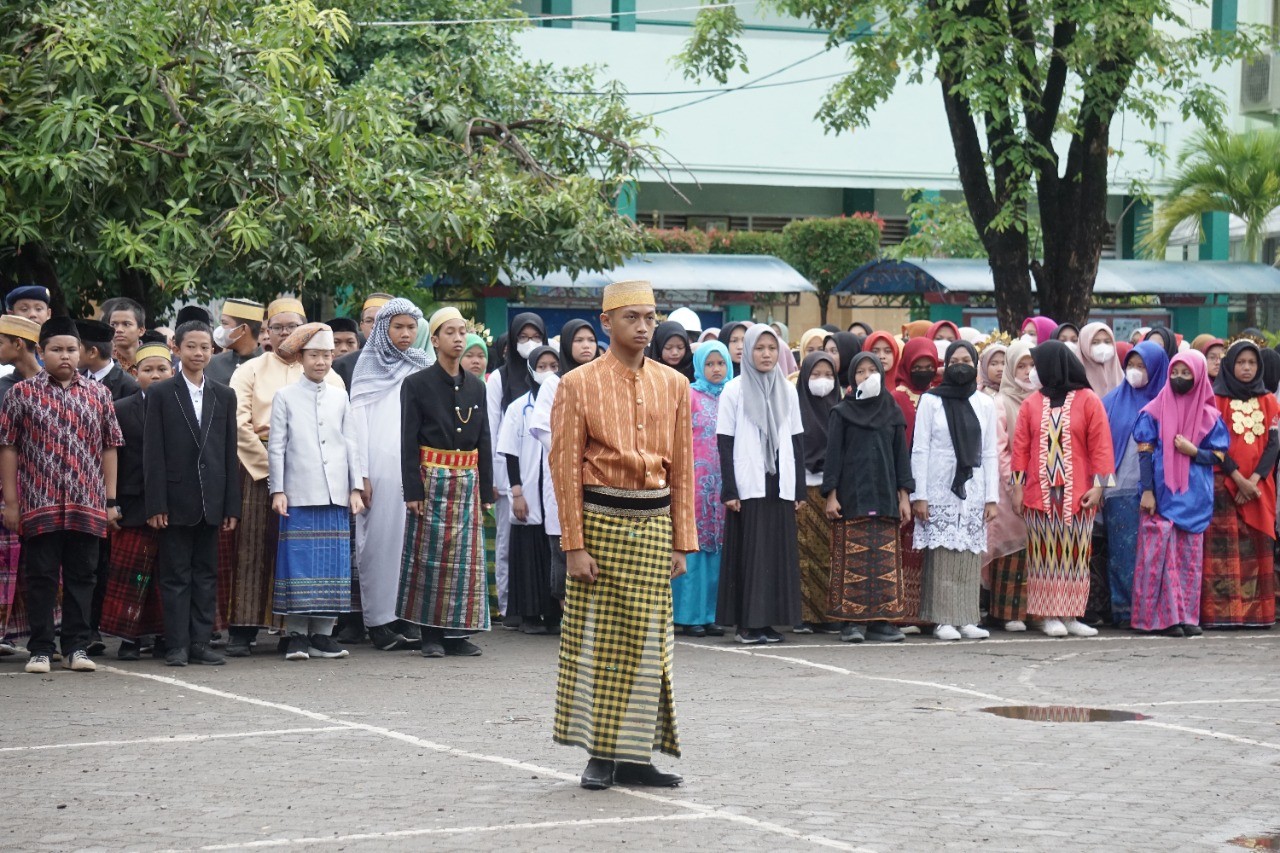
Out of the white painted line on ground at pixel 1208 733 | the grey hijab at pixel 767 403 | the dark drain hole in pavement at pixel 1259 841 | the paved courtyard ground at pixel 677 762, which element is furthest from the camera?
the grey hijab at pixel 767 403

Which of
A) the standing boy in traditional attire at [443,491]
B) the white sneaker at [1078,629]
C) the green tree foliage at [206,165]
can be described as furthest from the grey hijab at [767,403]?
the green tree foliage at [206,165]

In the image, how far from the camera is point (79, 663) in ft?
33.1

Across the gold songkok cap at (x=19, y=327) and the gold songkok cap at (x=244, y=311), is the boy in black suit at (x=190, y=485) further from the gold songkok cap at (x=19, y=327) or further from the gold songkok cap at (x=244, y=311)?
the gold songkok cap at (x=244, y=311)

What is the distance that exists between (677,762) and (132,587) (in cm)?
448

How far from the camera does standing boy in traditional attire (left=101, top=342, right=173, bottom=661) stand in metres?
10.6

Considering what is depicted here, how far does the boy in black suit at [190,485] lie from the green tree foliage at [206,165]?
8.12 feet

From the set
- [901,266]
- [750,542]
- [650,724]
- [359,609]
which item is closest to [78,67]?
[359,609]

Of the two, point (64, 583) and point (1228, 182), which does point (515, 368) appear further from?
point (1228, 182)

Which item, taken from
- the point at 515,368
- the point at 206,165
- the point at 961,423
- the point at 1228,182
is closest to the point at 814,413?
the point at 961,423

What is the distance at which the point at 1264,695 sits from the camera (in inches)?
382

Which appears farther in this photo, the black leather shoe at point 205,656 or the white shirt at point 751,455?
the white shirt at point 751,455

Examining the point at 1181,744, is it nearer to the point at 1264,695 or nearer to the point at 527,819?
the point at 1264,695

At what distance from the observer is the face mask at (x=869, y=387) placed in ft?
39.1

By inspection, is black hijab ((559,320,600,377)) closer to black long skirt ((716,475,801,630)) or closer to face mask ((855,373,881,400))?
black long skirt ((716,475,801,630))
